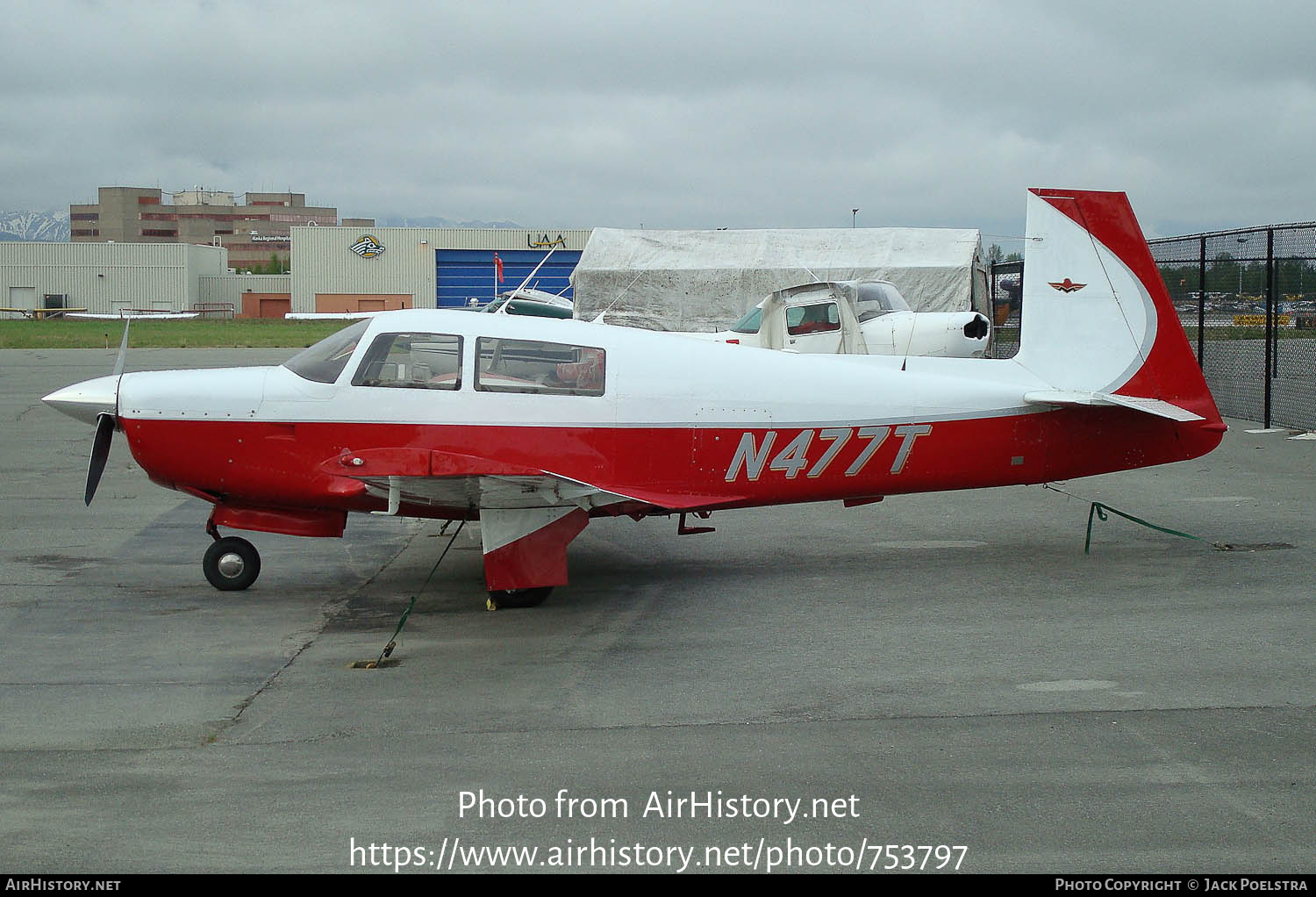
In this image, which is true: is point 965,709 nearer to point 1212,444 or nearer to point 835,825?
point 835,825

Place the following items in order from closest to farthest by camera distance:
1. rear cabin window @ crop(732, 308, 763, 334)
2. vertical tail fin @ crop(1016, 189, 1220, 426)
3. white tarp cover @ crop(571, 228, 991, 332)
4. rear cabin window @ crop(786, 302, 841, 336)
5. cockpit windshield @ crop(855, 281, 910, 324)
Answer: vertical tail fin @ crop(1016, 189, 1220, 426), rear cabin window @ crop(786, 302, 841, 336), cockpit windshield @ crop(855, 281, 910, 324), rear cabin window @ crop(732, 308, 763, 334), white tarp cover @ crop(571, 228, 991, 332)

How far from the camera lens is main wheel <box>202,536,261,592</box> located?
829 centimetres

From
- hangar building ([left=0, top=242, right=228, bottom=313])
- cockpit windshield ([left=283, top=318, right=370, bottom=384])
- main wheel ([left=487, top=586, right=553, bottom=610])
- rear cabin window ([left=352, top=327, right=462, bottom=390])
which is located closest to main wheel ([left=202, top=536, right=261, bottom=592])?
cockpit windshield ([left=283, top=318, right=370, bottom=384])

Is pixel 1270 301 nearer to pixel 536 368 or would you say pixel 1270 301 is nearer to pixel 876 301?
pixel 876 301

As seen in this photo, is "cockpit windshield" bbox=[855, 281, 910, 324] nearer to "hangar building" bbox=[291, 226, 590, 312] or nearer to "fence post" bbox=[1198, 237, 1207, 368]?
"fence post" bbox=[1198, 237, 1207, 368]

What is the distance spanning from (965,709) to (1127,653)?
60.0 inches

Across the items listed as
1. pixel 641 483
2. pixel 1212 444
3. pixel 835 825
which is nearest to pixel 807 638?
pixel 641 483

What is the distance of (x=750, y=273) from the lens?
84.3 feet

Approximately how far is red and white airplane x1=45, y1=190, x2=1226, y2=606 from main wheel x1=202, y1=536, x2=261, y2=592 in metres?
0.01

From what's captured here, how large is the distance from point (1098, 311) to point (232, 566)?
22.5 feet

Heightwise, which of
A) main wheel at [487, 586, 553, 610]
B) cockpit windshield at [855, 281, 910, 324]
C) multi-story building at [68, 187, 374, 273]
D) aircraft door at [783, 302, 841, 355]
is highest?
multi-story building at [68, 187, 374, 273]

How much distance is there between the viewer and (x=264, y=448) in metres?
7.91

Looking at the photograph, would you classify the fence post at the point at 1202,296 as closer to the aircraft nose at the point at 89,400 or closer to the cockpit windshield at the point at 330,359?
the cockpit windshield at the point at 330,359

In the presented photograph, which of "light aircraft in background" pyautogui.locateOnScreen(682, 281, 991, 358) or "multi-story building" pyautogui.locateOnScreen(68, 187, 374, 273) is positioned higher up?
"multi-story building" pyautogui.locateOnScreen(68, 187, 374, 273)
